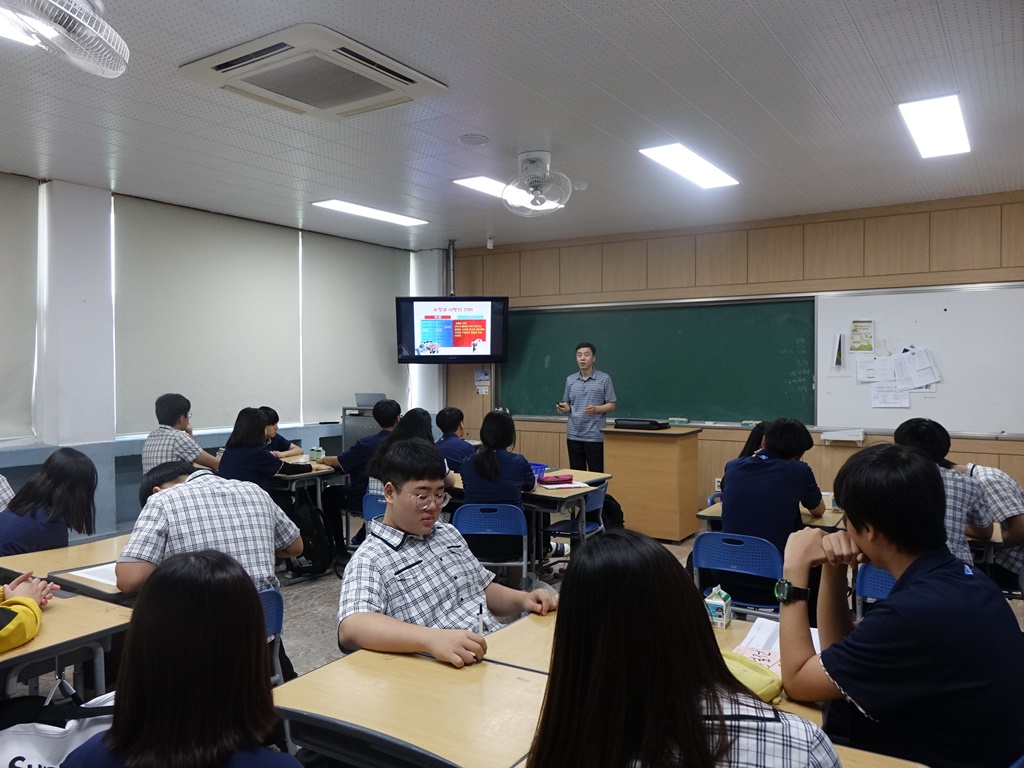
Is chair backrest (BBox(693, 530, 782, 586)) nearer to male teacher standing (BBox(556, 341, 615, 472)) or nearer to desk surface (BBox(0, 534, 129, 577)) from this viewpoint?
desk surface (BBox(0, 534, 129, 577))

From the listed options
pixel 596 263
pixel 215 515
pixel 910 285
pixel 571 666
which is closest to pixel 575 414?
pixel 596 263

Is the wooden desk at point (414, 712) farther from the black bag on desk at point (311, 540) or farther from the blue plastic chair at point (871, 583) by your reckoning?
the black bag on desk at point (311, 540)

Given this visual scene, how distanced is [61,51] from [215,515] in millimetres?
1541

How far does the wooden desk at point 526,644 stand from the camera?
1859 mm

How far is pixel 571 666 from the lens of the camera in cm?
100

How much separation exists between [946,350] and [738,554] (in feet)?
13.2

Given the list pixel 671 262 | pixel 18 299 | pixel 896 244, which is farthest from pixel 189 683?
pixel 671 262

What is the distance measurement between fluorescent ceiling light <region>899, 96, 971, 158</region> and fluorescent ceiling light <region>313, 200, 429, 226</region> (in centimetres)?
420

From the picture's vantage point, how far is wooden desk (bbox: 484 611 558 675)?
73.2 inches

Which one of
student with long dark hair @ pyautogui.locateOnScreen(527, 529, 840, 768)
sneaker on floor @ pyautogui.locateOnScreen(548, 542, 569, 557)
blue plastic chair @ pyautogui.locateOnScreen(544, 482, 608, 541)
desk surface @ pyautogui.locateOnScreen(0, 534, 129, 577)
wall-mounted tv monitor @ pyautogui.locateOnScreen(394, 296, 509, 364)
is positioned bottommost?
sneaker on floor @ pyautogui.locateOnScreen(548, 542, 569, 557)

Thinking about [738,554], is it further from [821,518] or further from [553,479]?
[553,479]

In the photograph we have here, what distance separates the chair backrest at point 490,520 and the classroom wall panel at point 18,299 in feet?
11.9

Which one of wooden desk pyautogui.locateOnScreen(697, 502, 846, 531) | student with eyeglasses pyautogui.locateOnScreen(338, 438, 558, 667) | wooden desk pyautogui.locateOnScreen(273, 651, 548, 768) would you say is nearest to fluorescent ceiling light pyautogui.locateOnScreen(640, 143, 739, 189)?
wooden desk pyautogui.locateOnScreen(697, 502, 846, 531)

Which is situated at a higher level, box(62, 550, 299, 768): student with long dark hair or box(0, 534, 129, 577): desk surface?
box(62, 550, 299, 768): student with long dark hair
